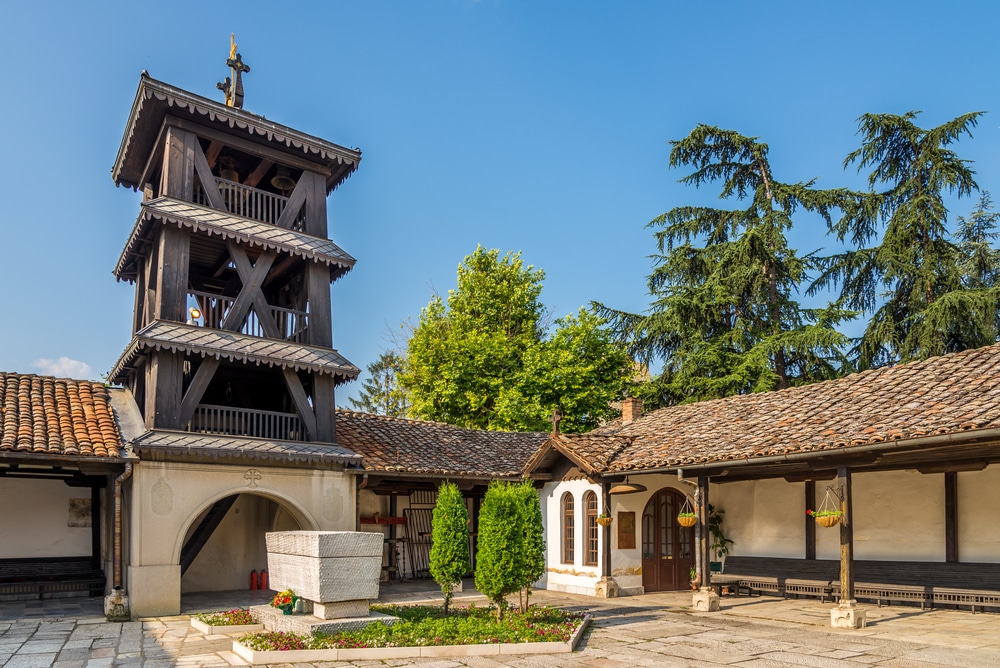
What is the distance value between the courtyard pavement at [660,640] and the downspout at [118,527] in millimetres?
666

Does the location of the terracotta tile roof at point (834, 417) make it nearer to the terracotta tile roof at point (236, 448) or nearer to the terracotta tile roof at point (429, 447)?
the terracotta tile roof at point (429, 447)

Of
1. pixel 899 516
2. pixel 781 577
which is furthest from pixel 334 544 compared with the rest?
pixel 899 516

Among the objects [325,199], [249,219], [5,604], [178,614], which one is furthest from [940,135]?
[5,604]

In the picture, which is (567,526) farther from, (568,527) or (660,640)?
(660,640)

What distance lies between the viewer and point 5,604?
13992 millimetres

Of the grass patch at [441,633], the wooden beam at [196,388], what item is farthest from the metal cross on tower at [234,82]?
the grass patch at [441,633]

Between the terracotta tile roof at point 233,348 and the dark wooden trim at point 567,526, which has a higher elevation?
the terracotta tile roof at point 233,348

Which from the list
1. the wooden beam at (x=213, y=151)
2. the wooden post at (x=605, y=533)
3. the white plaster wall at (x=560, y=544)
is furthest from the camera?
the white plaster wall at (x=560, y=544)

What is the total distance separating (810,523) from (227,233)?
496 inches

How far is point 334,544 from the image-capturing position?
33.6ft

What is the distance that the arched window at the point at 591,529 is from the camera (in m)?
15.9

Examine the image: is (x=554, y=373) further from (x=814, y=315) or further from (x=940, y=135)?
(x=940, y=135)

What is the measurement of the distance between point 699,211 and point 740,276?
3484 mm

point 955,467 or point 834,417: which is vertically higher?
point 834,417
